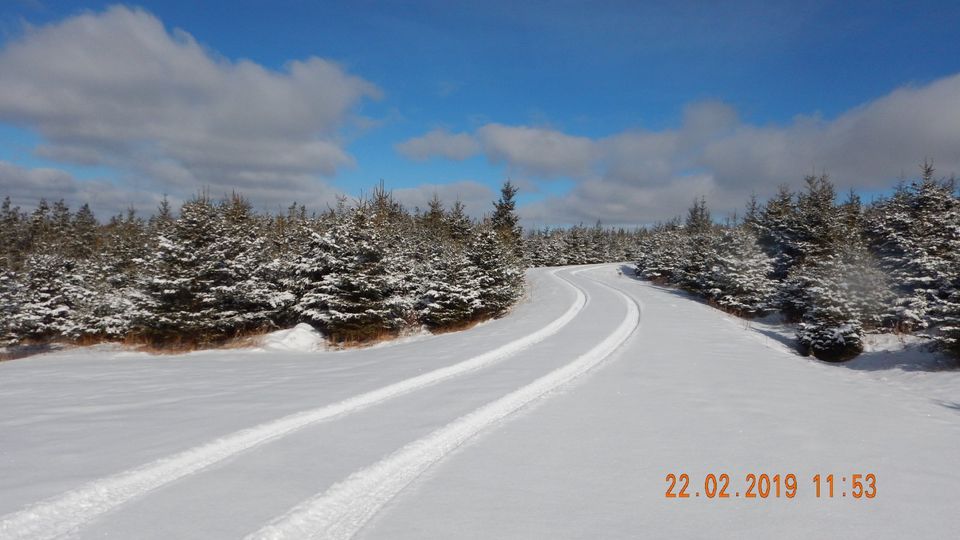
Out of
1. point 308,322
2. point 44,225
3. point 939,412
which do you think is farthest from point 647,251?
point 44,225

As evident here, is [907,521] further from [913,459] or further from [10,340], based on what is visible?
[10,340]

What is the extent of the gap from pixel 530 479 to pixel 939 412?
744 centimetres

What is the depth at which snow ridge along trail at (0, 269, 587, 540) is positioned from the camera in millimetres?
3666

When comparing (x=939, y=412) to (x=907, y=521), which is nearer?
(x=907, y=521)

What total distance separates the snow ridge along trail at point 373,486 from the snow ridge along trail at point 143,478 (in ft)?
4.91

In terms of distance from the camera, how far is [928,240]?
65.6 feet

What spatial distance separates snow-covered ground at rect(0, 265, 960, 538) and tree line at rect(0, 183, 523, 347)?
9424mm

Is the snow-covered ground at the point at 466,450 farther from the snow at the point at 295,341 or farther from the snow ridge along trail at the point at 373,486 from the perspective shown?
the snow at the point at 295,341

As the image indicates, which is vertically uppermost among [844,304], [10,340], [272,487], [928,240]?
[928,240]

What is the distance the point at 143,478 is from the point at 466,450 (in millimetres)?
3199

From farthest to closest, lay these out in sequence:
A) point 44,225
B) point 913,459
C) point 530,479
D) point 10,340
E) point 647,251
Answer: point 44,225 < point 647,251 < point 10,340 < point 913,459 < point 530,479

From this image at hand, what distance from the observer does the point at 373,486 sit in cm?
451
